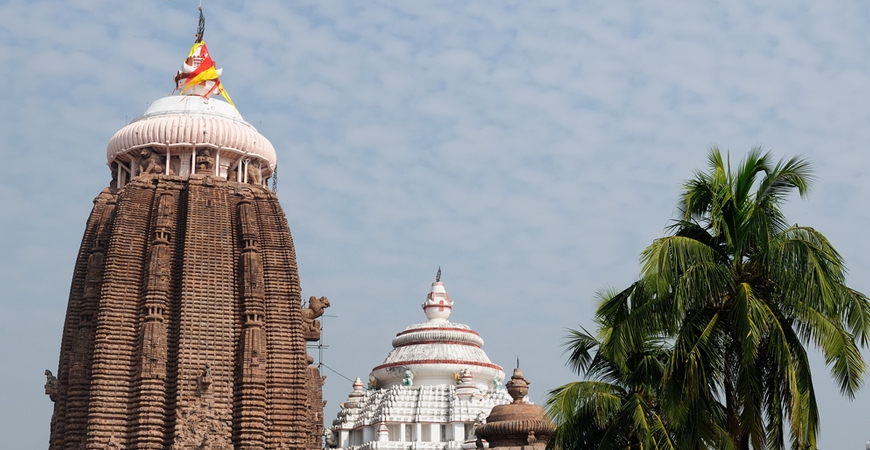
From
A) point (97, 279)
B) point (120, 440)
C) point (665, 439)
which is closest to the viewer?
point (665, 439)

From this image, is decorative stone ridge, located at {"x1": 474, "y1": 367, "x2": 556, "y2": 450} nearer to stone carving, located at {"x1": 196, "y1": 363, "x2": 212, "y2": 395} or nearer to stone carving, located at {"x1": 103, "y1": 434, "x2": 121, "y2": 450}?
stone carving, located at {"x1": 196, "y1": 363, "x2": 212, "y2": 395}

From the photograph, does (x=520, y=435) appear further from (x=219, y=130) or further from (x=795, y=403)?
(x=219, y=130)

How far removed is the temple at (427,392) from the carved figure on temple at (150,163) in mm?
23483

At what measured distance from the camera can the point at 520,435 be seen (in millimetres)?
28250

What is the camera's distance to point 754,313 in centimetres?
2000

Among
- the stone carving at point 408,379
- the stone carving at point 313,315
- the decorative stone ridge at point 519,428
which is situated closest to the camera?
the decorative stone ridge at point 519,428

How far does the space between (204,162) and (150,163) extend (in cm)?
216

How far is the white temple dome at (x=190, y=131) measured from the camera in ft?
165

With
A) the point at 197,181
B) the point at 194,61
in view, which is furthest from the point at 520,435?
the point at 194,61

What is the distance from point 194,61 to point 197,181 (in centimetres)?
726

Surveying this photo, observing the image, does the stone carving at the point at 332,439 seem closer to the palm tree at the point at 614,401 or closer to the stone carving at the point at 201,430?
the stone carving at the point at 201,430

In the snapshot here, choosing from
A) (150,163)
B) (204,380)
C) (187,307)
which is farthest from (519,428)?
(150,163)

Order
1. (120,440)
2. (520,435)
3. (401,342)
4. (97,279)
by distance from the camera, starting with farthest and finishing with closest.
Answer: (401,342), (97,279), (120,440), (520,435)

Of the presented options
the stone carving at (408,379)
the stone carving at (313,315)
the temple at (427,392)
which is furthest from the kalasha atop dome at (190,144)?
the stone carving at (408,379)
